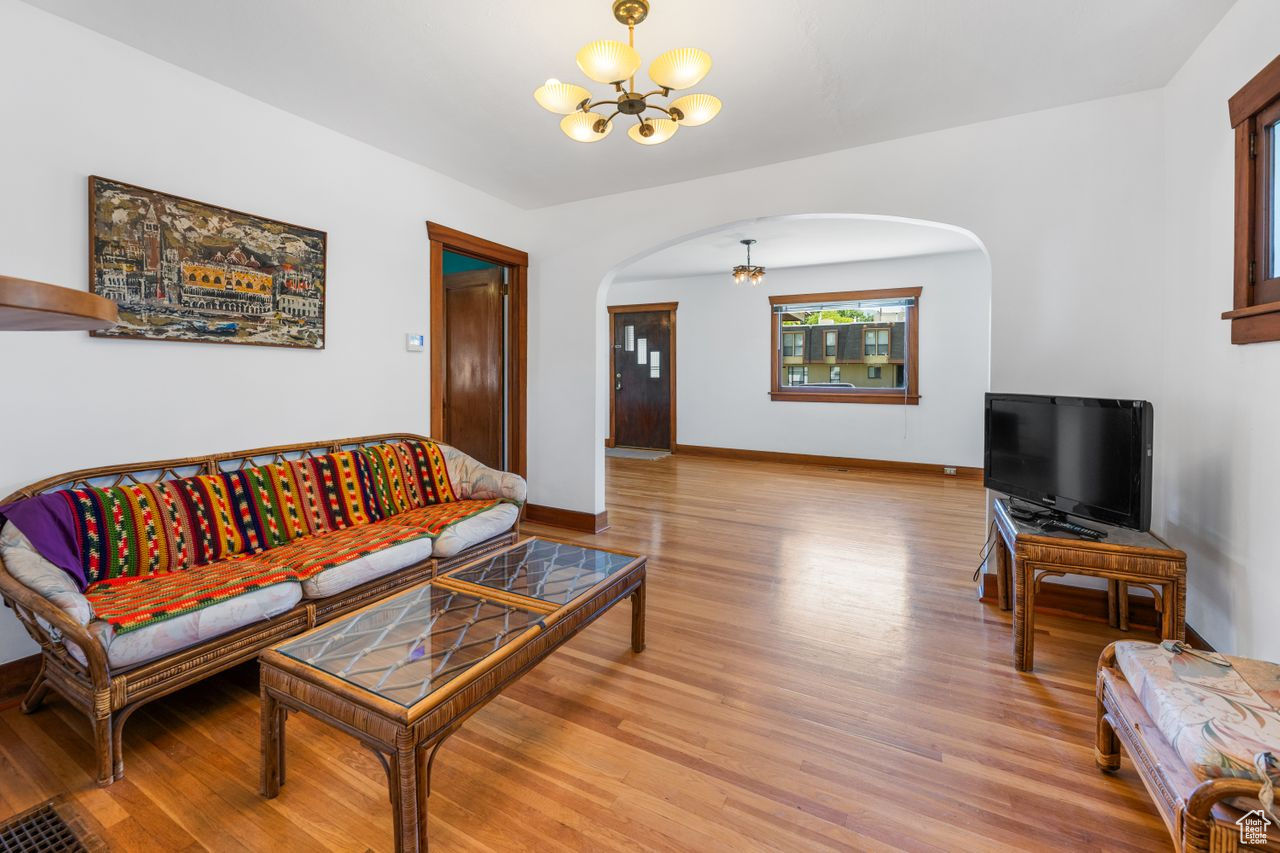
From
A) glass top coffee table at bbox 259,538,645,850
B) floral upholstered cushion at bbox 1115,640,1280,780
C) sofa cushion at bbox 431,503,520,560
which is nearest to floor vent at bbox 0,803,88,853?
glass top coffee table at bbox 259,538,645,850

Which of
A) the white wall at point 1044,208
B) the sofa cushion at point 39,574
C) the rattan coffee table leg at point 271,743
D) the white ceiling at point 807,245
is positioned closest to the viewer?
the rattan coffee table leg at point 271,743

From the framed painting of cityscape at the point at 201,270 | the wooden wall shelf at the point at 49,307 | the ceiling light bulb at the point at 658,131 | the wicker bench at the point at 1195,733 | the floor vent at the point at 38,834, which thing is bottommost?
the floor vent at the point at 38,834

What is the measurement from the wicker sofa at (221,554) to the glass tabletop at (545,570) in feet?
1.50

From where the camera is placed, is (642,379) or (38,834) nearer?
(38,834)

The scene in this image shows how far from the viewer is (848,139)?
319 cm

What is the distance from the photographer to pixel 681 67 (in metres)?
1.80

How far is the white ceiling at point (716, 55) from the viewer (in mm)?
2092

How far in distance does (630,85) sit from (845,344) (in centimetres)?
573

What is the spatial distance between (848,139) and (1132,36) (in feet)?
4.05

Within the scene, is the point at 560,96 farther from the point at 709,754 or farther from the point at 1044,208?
the point at 1044,208

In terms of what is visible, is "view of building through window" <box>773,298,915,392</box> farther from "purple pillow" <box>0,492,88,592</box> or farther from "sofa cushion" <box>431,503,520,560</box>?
"purple pillow" <box>0,492,88,592</box>

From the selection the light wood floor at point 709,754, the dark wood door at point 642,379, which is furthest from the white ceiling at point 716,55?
the dark wood door at point 642,379

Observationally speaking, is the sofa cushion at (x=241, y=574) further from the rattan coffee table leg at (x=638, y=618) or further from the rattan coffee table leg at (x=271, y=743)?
the rattan coffee table leg at (x=638, y=618)

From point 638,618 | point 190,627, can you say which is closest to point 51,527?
point 190,627
